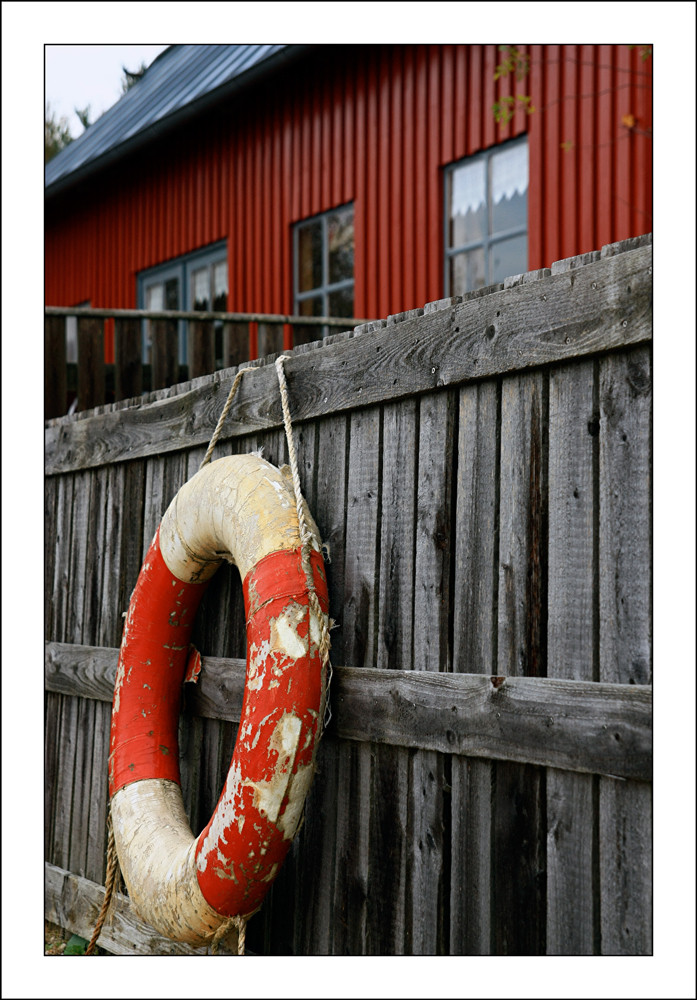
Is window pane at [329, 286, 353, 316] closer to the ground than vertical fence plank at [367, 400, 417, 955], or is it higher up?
higher up

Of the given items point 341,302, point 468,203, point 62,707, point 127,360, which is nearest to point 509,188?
point 468,203

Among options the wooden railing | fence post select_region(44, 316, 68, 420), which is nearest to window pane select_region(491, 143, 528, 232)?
the wooden railing

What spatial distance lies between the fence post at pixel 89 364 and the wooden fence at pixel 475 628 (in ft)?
7.68

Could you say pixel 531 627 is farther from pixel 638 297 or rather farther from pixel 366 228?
pixel 366 228

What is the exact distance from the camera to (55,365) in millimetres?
5230

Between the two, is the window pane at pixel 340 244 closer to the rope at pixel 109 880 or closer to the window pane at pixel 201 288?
the window pane at pixel 201 288

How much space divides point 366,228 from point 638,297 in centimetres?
551


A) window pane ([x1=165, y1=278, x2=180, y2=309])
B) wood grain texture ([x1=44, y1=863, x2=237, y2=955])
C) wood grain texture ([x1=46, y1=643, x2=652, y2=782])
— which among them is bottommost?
wood grain texture ([x1=44, y1=863, x2=237, y2=955])

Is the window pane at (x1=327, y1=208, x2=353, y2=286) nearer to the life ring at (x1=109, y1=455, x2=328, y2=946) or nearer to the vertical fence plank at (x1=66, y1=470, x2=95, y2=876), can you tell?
the vertical fence plank at (x1=66, y1=470, x2=95, y2=876)

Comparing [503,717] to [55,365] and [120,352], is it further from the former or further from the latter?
[55,365]

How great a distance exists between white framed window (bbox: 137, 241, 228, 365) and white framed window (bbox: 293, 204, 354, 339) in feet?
3.00

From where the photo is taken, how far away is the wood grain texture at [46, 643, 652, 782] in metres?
1.74

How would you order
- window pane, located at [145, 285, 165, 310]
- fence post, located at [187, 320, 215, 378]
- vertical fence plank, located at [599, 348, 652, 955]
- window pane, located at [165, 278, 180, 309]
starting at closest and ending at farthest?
vertical fence plank, located at [599, 348, 652, 955], fence post, located at [187, 320, 215, 378], window pane, located at [165, 278, 180, 309], window pane, located at [145, 285, 165, 310]

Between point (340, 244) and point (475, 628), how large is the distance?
5.77 m
